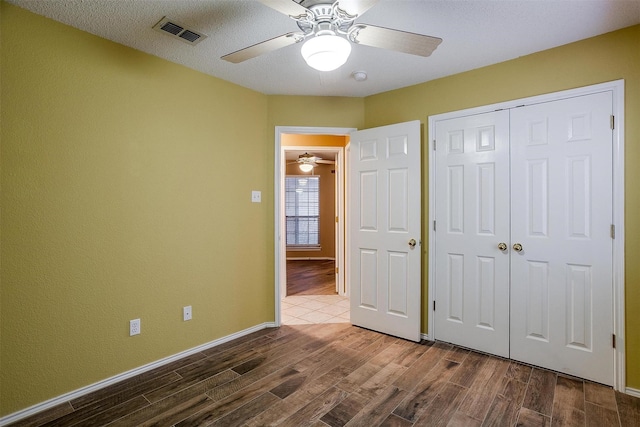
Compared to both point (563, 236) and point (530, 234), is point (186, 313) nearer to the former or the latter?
point (530, 234)

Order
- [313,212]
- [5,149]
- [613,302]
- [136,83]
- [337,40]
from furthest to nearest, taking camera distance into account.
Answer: [313,212] < [136,83] < [613,302] < [5,149] < [337,40]

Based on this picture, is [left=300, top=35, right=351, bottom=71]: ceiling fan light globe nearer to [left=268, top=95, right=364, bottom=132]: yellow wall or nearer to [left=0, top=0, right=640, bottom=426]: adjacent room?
[left=0, top=0, right=640, bottom=426]: adjacent room

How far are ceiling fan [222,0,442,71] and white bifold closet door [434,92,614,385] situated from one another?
4.47 feet

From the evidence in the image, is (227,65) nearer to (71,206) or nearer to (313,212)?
(71,206)

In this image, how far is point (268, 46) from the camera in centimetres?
176

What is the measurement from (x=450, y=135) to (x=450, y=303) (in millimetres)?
1526

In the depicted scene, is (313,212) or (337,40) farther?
(313,212)

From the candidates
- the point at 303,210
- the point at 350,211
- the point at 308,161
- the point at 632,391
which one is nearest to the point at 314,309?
the point at 350,211

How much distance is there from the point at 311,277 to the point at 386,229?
10.0 ft

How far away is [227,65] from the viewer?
8.92 feet

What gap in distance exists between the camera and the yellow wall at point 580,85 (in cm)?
213

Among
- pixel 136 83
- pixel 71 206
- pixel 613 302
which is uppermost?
pixel 136 83

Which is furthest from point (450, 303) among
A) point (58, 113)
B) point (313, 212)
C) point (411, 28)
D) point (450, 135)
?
point (313, 212)

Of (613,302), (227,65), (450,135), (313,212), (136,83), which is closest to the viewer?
(613,302)
